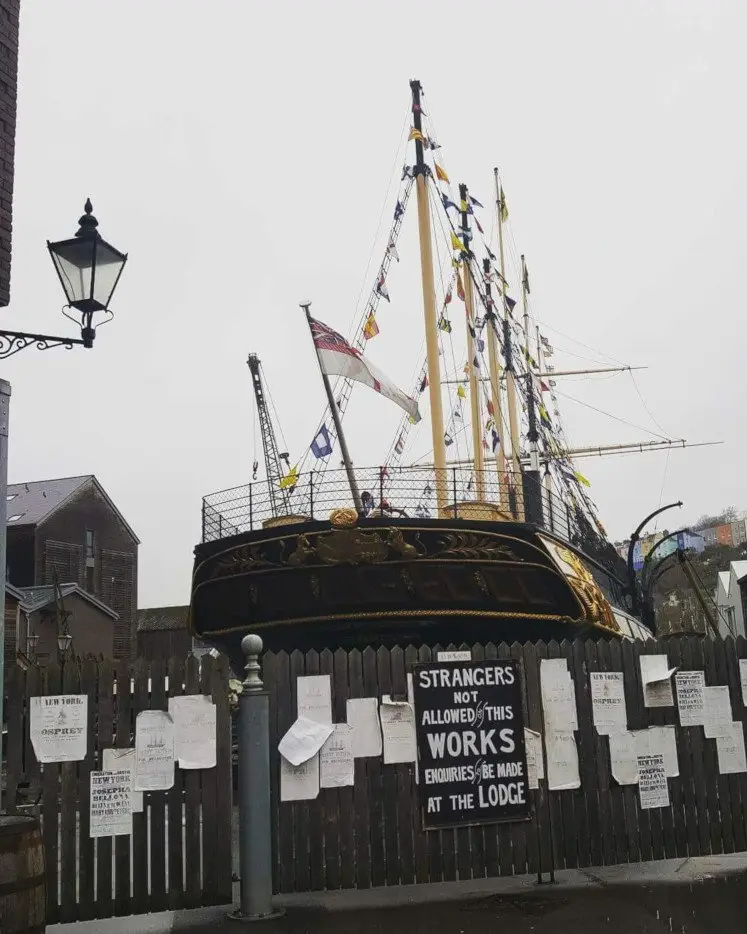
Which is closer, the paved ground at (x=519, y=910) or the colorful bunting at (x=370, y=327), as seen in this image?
the paved ground at (x=519, y=910)

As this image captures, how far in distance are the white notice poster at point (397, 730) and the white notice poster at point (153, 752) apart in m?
1.64

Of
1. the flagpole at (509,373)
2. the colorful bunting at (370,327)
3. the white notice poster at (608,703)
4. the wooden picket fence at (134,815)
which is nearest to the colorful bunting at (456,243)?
the colorful bunting at (370,327)

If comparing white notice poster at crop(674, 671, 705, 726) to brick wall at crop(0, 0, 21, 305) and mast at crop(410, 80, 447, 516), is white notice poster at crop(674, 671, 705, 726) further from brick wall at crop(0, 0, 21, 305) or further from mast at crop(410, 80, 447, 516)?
mast at crop(410, 80, 447, 516)

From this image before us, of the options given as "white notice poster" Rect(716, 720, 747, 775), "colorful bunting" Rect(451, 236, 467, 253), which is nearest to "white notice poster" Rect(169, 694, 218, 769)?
"white notice poster" Rect(716, 720, 747, 775)

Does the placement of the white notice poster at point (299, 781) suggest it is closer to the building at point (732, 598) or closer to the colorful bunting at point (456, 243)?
the colorful bunting at point (456, 243)

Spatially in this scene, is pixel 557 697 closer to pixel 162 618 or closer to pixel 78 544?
pixel 78 544

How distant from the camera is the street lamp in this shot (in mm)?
6129

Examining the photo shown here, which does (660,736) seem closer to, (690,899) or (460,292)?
(690,899)

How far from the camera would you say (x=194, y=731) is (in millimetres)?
6820

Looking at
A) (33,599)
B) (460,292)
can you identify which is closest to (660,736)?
(460,292)

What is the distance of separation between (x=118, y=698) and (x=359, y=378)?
7833mm

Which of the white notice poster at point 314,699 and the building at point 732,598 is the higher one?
the building at point 732,598

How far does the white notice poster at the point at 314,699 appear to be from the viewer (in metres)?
7.16

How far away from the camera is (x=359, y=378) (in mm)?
13758
